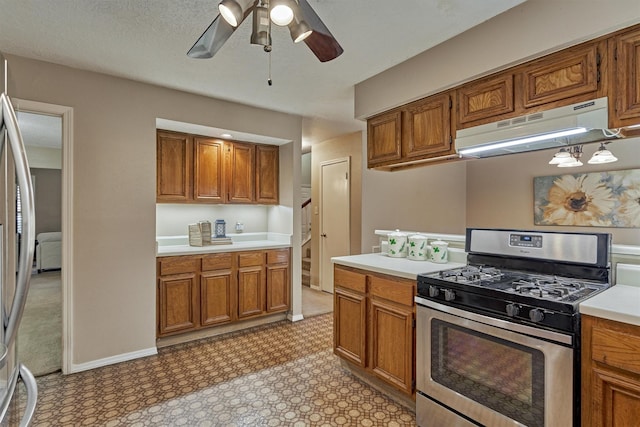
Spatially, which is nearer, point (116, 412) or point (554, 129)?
point (554, 129)

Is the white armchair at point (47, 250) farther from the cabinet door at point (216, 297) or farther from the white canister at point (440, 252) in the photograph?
the white canister at point (440, 252)

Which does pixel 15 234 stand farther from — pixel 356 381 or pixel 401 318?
pixel 356 381

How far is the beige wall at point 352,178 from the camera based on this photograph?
461cm

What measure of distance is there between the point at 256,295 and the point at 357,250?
1.54 meters

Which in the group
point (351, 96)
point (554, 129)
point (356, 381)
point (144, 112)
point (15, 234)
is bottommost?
point (356, 381)

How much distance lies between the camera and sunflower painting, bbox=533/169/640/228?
3.81 metres

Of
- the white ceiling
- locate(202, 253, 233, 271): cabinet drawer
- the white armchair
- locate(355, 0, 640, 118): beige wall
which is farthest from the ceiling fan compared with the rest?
the white armchair

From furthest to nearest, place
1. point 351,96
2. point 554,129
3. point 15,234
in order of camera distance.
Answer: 1. point 351,96
2. point 554,129
3. point 15,234

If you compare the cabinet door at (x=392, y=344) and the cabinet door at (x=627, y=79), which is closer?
the cabinet door at (x=627, y=79)

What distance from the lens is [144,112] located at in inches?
120

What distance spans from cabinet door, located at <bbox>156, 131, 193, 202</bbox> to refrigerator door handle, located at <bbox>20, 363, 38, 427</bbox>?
2365 millimetres

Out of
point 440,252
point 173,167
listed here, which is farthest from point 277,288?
point 440,252

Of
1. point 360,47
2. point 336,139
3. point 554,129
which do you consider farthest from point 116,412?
point 336,139

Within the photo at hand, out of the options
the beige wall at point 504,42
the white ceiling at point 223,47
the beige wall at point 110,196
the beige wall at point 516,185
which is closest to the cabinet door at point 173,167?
the beige wall at point 110,196
